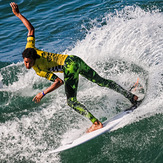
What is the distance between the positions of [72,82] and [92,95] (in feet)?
5.70

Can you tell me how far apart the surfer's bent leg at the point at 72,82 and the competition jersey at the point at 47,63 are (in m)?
0.14

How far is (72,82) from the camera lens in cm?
495

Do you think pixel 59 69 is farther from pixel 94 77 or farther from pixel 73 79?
pixel 94 77

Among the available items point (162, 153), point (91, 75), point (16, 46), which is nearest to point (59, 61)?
point (91, 75)

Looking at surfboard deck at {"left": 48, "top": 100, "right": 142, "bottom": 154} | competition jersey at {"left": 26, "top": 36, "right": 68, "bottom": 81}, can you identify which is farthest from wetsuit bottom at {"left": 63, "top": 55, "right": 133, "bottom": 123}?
surfboard deck at {"left": 48, "top": 100, "right": 142, "bottom": 154}

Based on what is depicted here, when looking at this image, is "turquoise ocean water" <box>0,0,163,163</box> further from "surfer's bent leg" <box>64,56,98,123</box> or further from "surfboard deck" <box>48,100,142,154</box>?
"surfer's bent leg" <box>64,56,98,123</box>

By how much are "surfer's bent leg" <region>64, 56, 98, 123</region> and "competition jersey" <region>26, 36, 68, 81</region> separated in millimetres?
140

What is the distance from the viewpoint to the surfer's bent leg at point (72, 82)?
4859 millimetres

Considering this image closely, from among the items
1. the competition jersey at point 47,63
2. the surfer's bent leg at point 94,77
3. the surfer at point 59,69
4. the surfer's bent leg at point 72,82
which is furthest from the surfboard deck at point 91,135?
the competition jersey at point 47,63

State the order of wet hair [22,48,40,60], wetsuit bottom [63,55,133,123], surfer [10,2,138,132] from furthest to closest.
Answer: wetsuit bottom [63,55,133,123] < surfer [10,2,138,132] < wet hair [22,48,40,60]

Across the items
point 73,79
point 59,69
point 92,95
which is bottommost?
point 92,95

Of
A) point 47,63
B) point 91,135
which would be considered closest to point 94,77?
point 47,63

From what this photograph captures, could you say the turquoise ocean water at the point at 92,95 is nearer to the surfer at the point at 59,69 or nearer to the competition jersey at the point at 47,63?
the surfer at the point at 59,69

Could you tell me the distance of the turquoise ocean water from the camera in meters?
4.73
